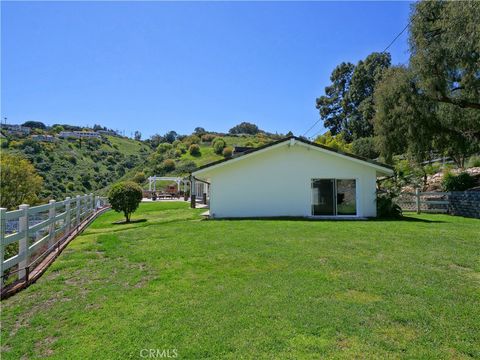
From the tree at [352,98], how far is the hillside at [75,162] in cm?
3828

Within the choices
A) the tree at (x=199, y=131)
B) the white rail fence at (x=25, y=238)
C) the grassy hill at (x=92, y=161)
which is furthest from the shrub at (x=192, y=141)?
the white rail fence at (x=25, y=238)

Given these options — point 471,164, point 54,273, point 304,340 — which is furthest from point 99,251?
point 471,164

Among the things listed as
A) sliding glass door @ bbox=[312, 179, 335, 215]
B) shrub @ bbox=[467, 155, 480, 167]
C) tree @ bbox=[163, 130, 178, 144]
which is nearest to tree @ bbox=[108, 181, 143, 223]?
sliding glass door @ bbox=[312, 179, 335, 215]

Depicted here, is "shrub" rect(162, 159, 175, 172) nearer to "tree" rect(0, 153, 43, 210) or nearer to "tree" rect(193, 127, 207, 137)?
"tree" rect(193, 127, 207, 137)

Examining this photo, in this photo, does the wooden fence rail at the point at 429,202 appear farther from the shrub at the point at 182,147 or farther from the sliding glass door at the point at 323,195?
the shrub at the point at 182,147

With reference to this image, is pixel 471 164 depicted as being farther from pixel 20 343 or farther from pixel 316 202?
pixel 20 343

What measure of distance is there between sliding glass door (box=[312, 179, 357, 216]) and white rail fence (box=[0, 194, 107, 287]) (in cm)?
1028

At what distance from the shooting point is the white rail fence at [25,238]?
17.3ft

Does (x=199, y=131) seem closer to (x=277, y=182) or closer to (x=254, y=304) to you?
(x=277, y=182)

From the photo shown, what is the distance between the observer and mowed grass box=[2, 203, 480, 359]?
339cm

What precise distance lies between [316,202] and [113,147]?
8214 cm

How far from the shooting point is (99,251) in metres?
8.02

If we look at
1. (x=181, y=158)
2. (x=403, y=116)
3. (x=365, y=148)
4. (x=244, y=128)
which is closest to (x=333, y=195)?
(x=403, y=116)

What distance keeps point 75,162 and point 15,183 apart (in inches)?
1539
